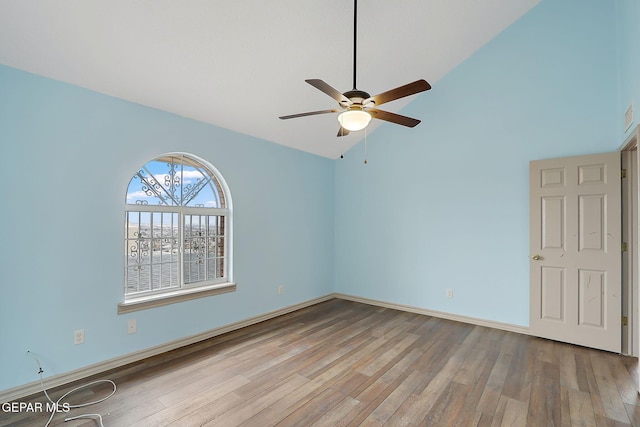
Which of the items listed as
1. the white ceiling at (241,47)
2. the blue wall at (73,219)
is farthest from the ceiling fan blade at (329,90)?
the blue wall at (73,219)

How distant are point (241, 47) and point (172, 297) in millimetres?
2629

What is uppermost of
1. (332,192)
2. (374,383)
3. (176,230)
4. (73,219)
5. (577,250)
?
(332,192)

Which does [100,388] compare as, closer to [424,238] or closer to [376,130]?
[424,238]

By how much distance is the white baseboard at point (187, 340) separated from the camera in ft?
7.85

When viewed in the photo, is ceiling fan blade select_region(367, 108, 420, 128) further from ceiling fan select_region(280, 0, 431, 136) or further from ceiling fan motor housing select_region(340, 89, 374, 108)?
ceiling fan motor housing select_region(340, 89, 374, 108)

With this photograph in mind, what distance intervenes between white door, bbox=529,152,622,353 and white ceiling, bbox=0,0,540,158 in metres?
2.02

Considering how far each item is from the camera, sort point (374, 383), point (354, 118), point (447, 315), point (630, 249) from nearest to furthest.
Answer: point (354, 118)
point (374, 383)
point (630, 249)
point (447, 315)

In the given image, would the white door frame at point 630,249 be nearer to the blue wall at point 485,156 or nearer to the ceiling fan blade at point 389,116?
the blue wall at point 485,156

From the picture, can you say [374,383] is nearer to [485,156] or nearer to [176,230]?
[176,230]

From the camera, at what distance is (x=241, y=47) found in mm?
2764

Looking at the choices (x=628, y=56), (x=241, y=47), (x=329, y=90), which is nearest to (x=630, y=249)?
(x=628, y=56)

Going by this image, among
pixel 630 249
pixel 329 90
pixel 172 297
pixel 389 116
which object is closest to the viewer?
pixel 329 90

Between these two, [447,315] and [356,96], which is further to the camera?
[447,315]

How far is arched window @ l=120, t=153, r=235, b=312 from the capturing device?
3.14 metres
